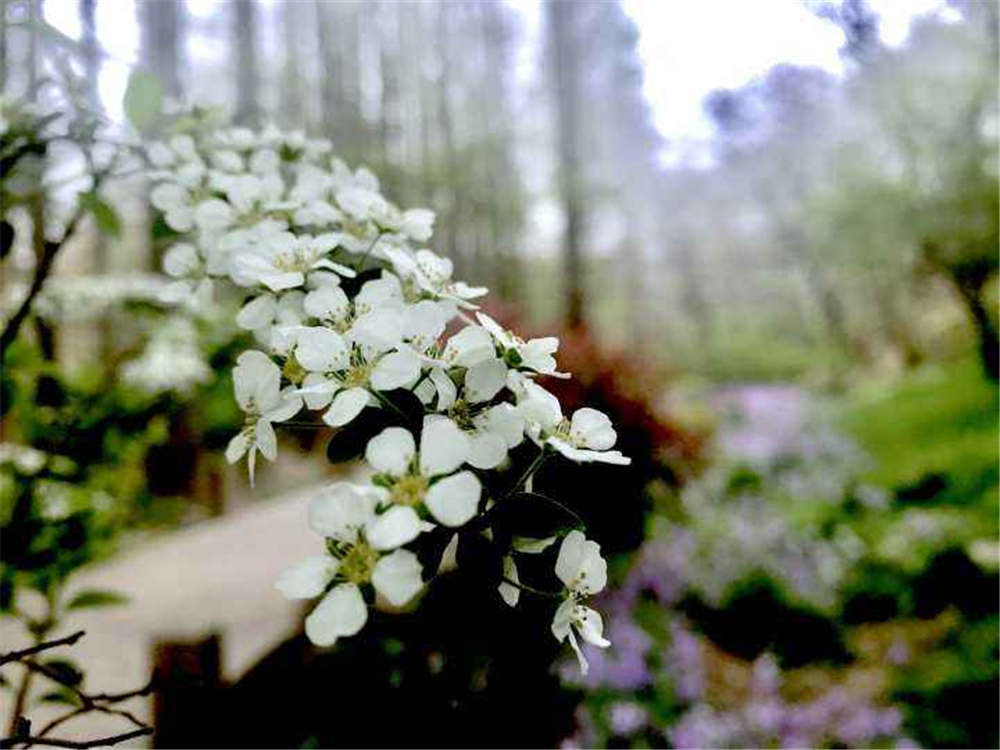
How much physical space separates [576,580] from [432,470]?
0.15 meters

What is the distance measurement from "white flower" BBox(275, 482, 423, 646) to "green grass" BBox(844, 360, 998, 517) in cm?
388

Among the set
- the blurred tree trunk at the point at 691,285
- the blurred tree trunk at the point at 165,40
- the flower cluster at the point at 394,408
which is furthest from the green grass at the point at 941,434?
the blurred tree trunk at the point at 691,285

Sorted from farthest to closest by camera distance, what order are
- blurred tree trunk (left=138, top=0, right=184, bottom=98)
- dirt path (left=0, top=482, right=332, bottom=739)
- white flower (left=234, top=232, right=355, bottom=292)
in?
1. blurred tree trunk (left=138, top=0, right=184, bottom=98)
2. dirt path (left=0, top=482, right=332, bottom=739)
3. white flower (left=234, top=232, right=355, bottom=292)

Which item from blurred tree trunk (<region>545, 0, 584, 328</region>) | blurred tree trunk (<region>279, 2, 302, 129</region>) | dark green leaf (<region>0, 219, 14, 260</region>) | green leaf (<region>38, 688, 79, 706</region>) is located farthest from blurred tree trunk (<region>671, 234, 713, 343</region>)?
green leaf (<region>38, 688, 79, 706</region>)

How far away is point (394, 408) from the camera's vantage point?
668 mm

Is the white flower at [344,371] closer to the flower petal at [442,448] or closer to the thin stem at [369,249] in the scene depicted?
the flower petal at [442,448]

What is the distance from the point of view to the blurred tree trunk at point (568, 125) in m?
11.7

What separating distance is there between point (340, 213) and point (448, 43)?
12057 mm

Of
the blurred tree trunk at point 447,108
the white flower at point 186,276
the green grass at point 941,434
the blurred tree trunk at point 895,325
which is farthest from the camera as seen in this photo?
the blurred tree trunk at point 895,325

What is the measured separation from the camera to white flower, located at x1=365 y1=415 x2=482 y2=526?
22.7 inches

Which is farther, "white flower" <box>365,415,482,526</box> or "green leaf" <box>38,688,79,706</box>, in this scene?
"green leaf" <box>38,688,79,706</box>

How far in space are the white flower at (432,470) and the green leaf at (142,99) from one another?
2.39ft

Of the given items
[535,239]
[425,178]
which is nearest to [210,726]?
[425,178]

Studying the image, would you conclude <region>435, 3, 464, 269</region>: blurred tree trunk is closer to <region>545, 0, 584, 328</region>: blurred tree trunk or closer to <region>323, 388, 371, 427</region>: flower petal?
<region>545, 0, 584, 328</region>: blurred tree trunk
